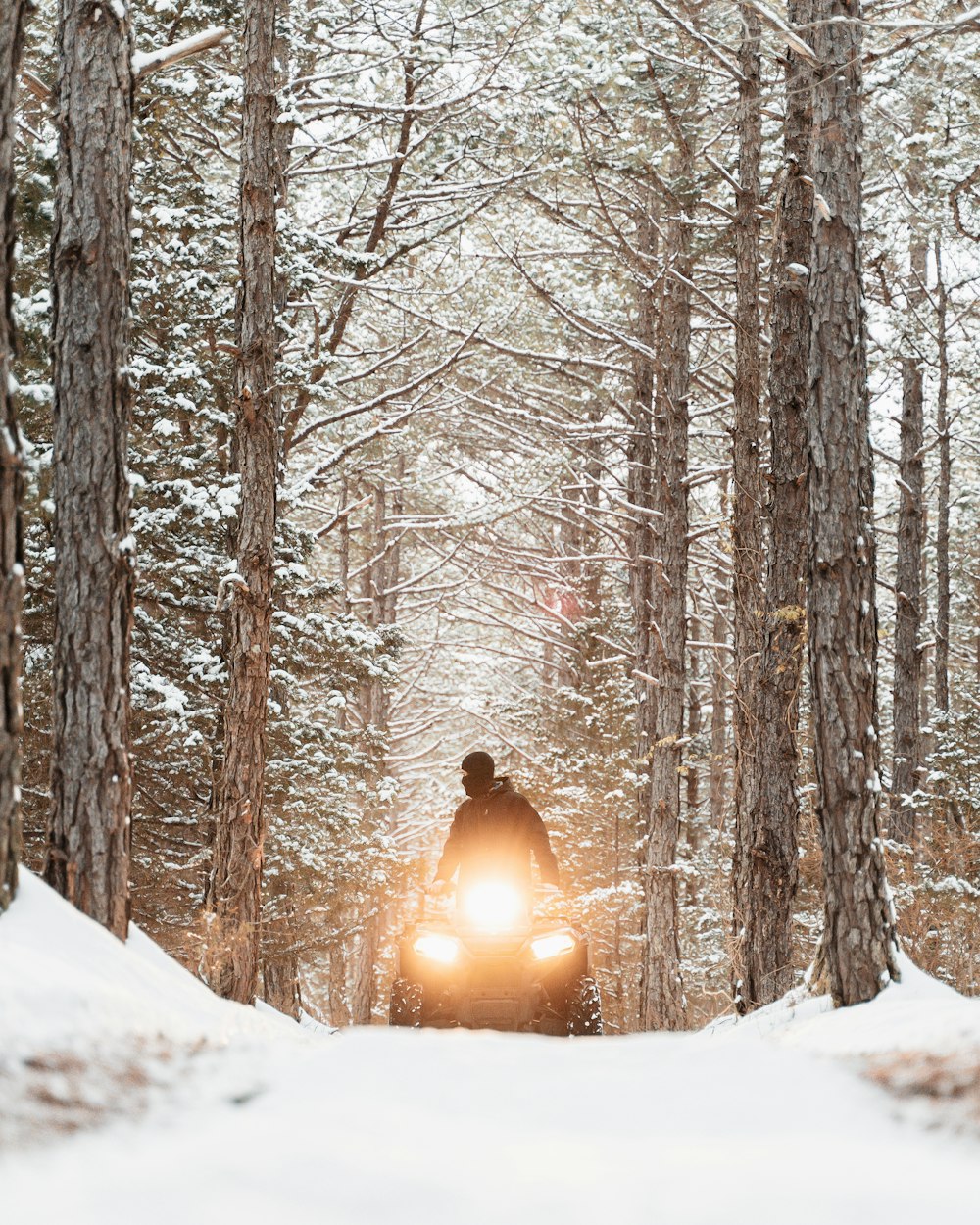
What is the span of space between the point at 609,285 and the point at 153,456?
8.85 metres

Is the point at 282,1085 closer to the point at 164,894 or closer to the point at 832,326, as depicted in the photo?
the point at 832,326

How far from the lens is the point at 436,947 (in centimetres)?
757

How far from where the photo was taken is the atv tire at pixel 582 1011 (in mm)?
7645

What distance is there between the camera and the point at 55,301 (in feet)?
18.2

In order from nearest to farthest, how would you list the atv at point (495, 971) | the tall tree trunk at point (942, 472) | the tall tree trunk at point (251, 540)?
the atv at point (495, 971)
the tall tree trunk at point (251, 540)
the tall tree trunk at point (942, 472)

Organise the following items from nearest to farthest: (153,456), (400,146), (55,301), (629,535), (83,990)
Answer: (83,990) → (55,301) → (153,456) → (400,146) → (629,535)

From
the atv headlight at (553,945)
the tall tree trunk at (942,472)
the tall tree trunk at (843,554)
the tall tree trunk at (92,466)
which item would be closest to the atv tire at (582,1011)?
the atv headlight at (553,945)

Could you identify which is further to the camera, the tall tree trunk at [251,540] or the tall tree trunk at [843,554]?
the tall tree trunk at [251,540]

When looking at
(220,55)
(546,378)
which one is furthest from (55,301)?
(546,378)

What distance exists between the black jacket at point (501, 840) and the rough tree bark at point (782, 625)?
1.83 m

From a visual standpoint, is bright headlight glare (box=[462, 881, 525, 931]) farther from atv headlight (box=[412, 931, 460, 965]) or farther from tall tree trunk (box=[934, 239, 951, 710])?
tall tree trunk (box=[934, 239, 951, 710])

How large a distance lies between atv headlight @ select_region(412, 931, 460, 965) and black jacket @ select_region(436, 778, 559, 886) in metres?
0.51

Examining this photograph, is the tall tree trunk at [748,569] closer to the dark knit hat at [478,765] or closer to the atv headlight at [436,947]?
the dark knit hat at [478,765]

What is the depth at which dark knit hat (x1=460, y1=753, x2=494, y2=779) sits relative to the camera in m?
8.10
